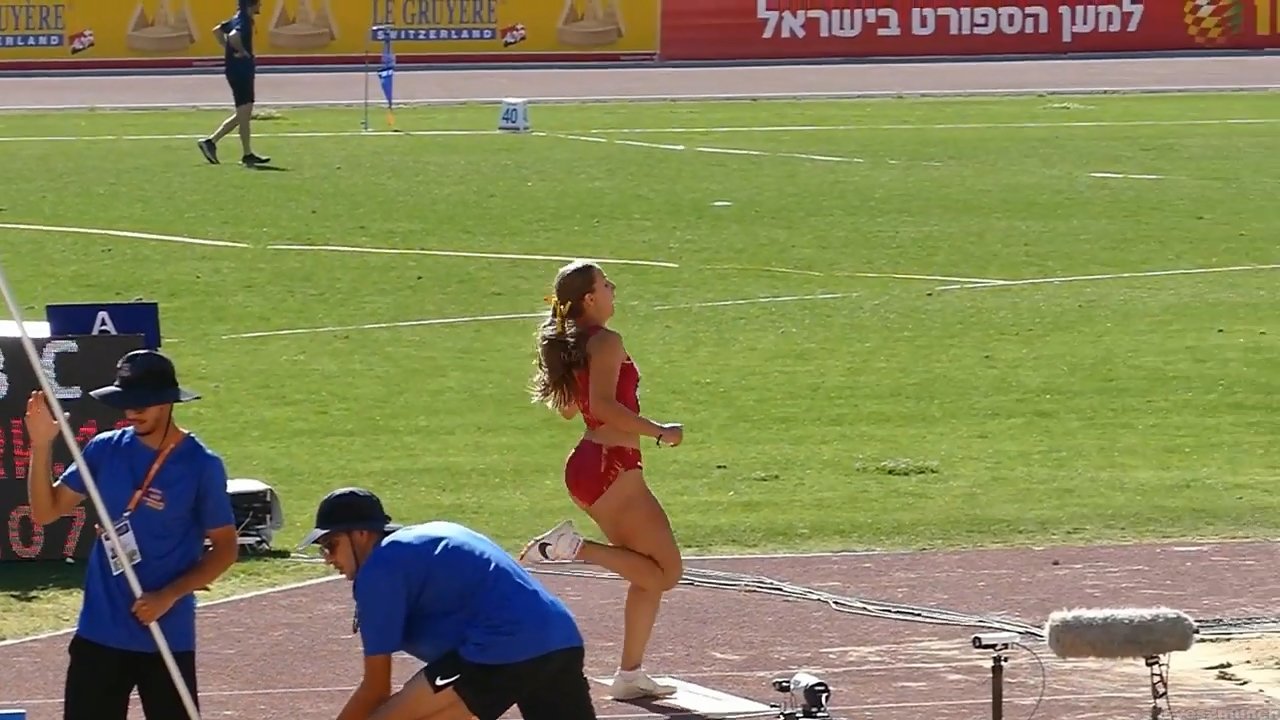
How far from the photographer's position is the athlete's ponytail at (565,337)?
938 centimetres

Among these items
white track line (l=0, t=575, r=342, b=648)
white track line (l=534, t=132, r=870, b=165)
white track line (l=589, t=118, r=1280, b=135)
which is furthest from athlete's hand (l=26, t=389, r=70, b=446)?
white track line (l=589, t=118, r=1280, b=135)

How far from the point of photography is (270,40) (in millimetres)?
46344

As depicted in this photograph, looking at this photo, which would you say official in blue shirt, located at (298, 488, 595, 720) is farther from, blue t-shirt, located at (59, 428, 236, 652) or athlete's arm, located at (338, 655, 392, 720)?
blue t-shirt, located at (59, 428, 236, 652)

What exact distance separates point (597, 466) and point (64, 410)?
3485 mm

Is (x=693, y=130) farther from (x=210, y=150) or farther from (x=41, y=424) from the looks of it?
(x=41, y=424)

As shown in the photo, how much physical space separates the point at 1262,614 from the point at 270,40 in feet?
123

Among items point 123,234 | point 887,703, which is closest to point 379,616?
point 887,703

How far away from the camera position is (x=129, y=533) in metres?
7.64

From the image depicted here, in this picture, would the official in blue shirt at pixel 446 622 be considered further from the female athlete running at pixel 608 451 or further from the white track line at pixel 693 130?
the white track line at pixel 693 130

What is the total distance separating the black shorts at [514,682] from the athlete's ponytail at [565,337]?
2285 mm

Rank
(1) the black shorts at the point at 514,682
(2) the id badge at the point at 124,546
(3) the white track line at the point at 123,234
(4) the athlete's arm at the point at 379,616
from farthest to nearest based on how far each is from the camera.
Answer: (3) the white track line at the point at 123,234
(2) the id badge at the point at 124,546
(1) the black shorts at the point at 514,682
(4) the athlete's arm at the point at 379,616

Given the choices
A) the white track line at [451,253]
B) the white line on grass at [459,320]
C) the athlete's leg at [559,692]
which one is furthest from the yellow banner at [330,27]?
the athlete's leg at [559,692]

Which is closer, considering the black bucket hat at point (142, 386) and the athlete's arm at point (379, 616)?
the athlete's arm at point (379, 616)

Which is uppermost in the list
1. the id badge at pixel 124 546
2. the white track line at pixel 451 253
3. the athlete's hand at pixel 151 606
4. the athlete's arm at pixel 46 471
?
the athlete's arm at pixel 46 471
